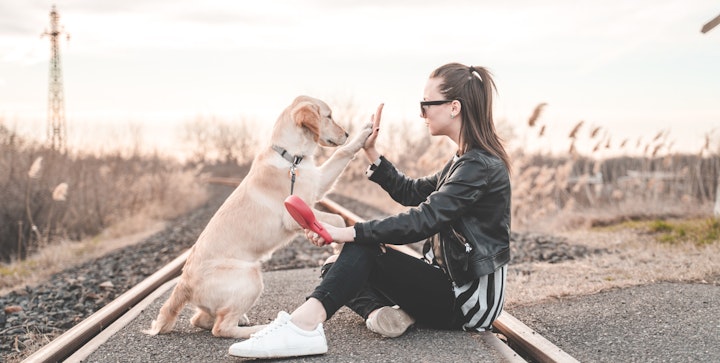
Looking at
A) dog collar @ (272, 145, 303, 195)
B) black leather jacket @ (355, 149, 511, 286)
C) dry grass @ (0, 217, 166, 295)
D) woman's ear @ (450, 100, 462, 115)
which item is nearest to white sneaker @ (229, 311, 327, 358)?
black leather jacket @ (355, 149, 511, 286)

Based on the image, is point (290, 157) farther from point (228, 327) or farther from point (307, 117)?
point (228, 327)

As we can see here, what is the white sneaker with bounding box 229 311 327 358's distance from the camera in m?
3.31

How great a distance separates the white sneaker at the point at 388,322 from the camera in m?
3.66

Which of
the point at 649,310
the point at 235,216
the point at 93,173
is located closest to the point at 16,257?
the point at 93,173

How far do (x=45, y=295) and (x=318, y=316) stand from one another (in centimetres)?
431

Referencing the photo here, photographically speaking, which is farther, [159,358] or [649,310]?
[649,310]

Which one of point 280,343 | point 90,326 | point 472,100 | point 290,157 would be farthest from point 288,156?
point 90,326

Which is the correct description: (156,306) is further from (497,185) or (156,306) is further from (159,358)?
(497,185)

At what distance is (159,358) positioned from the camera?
11.8ft

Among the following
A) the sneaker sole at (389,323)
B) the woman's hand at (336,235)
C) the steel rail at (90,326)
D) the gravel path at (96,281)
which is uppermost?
the woman's hand at (336,235)

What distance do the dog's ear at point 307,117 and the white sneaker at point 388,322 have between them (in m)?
1.33

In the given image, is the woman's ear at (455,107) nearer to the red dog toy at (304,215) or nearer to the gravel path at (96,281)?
the red dog toy at (304,215)

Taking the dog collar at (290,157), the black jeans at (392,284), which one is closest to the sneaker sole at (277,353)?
the black jeans at (392,284)

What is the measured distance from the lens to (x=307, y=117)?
4359 mm
